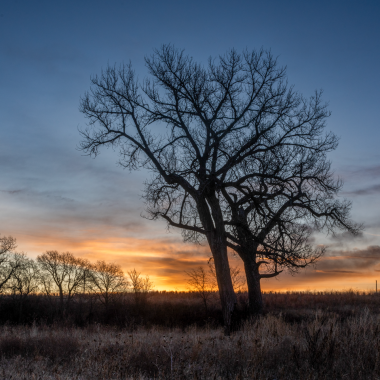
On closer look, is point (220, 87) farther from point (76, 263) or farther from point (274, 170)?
point (76, 263)

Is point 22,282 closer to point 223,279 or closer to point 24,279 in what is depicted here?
point 24,279

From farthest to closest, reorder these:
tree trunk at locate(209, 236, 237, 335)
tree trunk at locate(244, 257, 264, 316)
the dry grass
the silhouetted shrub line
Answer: the silhouetted shrub line < tree trunk at locate(244, 257, 264, 316) < tree trunk at locate(209, 236, 237, 335) < the dry grass

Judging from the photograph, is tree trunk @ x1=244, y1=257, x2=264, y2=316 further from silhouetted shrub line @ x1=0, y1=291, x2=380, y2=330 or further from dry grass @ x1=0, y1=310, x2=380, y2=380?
dry grass @ x1=0, y1=310, x2=380, y2=380

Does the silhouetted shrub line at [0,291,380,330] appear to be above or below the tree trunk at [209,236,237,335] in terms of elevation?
below

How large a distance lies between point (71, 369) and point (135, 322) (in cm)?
1430

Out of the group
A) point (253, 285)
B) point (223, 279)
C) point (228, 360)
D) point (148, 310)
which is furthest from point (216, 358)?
point (148, 310)

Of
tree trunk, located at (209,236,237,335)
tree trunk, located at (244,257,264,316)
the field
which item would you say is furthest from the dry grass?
tree trunk, located at (244,257,264,316)

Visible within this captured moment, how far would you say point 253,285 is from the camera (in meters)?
18.0

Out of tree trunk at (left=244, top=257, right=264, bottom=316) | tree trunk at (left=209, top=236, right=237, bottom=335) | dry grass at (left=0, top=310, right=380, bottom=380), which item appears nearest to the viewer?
dry grass at (left=0, top=310, right=380, bottom=380)

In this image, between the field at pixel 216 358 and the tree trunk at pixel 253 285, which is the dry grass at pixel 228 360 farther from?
the tree trunk at pixel 253 285

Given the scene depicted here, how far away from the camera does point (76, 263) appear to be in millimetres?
31594

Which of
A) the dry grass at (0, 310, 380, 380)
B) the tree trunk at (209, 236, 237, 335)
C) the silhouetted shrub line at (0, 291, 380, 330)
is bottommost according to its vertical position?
the silhouetted shrub line at (0, 291, 380, 330)

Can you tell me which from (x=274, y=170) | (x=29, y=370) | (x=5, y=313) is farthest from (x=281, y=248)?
(x=5, y=313)

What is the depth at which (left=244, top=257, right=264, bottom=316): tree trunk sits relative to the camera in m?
17.8
